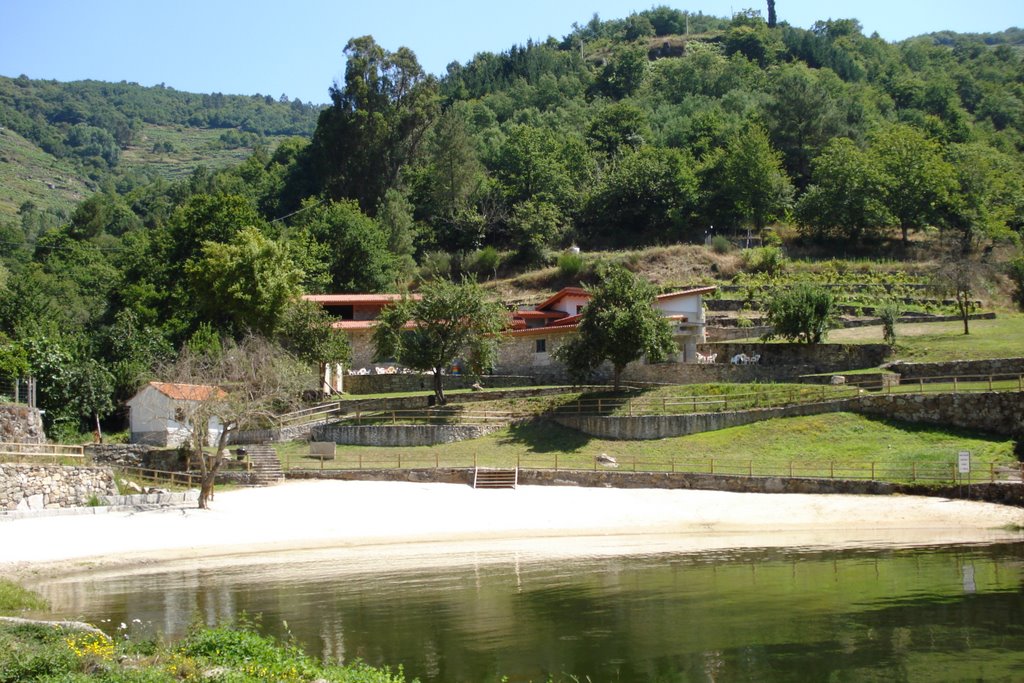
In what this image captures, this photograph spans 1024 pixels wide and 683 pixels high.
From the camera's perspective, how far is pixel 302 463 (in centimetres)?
4922

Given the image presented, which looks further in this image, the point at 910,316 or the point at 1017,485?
the point at 910,316

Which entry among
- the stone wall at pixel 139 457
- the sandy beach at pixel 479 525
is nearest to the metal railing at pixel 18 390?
the stone wall at pixel 139 457

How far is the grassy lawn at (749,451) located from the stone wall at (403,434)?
594 mm

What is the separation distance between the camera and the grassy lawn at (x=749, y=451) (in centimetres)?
4322

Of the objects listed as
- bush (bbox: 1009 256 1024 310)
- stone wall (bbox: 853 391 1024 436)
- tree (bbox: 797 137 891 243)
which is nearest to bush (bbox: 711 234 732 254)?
tree (bbox: 797 137 891 243)

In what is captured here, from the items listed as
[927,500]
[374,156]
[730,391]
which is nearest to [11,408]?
[730,391]

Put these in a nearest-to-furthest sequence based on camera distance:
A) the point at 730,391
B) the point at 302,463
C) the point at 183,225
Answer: the point at 302,463 → the point at 730,391 → the point at 183,225

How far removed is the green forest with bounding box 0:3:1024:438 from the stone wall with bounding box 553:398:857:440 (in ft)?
53.7

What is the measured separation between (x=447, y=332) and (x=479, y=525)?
17.7m

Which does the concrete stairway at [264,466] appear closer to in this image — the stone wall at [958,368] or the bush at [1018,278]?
the stone wall at [958,368]

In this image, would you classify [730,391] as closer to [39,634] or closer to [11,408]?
[11,408]

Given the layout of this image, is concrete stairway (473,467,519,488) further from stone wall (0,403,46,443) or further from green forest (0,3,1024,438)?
stone wall (0,403,46,443)

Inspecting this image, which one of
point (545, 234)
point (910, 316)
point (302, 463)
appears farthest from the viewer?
point (545, 234)

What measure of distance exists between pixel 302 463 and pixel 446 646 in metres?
26.6
